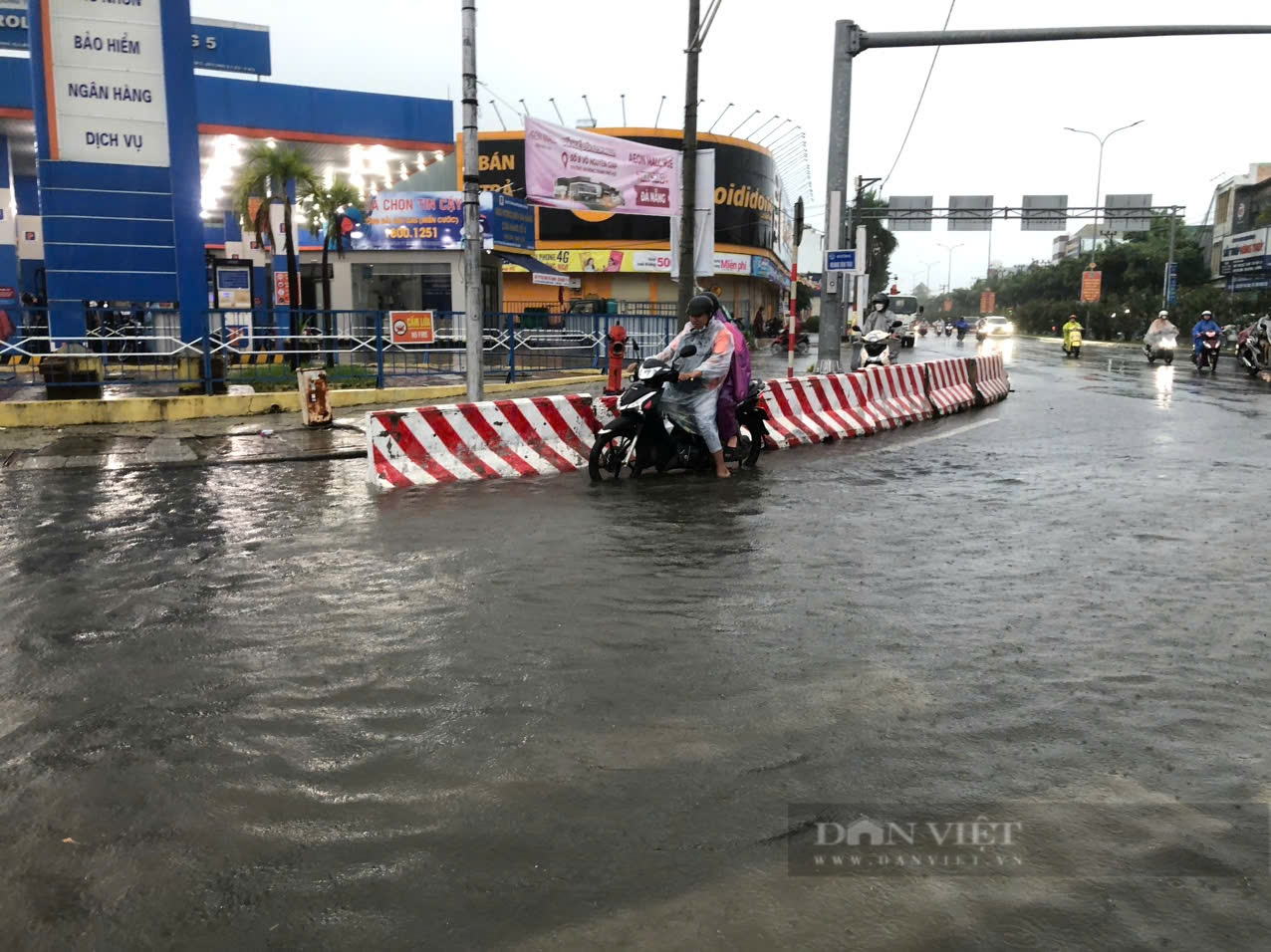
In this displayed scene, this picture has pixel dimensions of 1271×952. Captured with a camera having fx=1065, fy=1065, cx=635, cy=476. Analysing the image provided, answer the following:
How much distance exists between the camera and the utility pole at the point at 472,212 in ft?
45.6

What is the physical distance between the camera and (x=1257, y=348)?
25688 millimetres

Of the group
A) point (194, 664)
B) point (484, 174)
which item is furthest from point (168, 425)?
point (484, 174)

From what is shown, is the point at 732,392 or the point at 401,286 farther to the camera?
the point at 401,286

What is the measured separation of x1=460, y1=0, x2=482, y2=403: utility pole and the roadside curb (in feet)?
11.0

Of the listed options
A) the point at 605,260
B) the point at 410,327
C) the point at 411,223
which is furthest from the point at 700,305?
the point at 605,260

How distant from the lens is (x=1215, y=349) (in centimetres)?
2681

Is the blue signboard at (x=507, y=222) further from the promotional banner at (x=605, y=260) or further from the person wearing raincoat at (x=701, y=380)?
the promotional banner at (x=605, y=260)

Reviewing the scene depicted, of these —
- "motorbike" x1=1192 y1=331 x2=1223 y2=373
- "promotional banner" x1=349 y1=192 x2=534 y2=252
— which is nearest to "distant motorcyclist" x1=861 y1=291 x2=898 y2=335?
"motorbike" x1=1192 y1=331 x2=1223 y2=373

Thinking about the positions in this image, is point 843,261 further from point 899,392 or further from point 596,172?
point 596,172

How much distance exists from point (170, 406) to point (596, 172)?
11170mm

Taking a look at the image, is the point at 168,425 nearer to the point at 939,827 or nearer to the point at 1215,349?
the point at 939,827

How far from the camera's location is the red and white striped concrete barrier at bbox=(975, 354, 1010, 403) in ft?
59.9

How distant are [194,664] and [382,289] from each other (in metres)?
34.4

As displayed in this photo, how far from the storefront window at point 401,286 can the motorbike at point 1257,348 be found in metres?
24.1
